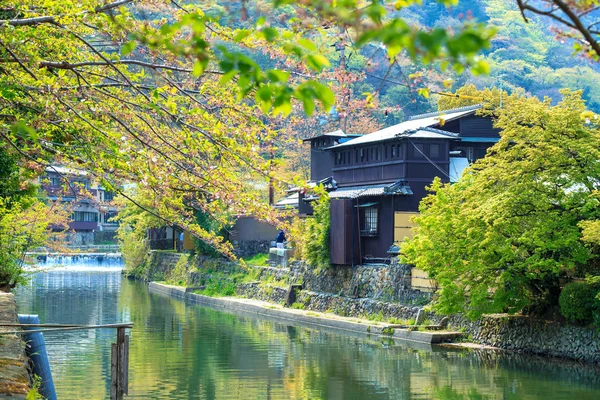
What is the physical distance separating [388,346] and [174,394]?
28.3ft

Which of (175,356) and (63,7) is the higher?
(63,7)

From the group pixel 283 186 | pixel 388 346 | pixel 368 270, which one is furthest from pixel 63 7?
pixel 368 270

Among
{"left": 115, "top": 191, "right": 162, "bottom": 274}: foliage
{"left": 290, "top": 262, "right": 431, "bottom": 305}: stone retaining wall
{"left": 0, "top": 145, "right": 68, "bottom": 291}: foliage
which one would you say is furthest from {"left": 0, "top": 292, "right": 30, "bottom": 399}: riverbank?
{"left": 115, "top": 191, "right": 162, "bottom": 274}: foliage

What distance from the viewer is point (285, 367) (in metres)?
21.4

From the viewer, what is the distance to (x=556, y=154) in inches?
826

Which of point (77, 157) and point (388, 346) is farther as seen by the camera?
point (388, 346)

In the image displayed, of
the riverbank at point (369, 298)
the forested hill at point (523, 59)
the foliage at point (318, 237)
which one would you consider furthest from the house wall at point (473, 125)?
the forested hill at point (523, 59)

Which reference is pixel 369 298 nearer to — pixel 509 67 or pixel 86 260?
pixel 86 260

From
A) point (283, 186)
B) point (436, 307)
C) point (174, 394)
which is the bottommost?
point (174, 394)

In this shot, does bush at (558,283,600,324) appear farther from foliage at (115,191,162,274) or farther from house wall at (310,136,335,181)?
foliage at (115,191,162,274)

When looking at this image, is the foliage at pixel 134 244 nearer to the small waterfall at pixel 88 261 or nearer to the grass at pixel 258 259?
the small waterfall at pixel 88 261

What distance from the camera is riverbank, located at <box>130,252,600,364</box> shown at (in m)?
21.5

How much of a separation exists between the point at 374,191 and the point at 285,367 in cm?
1096

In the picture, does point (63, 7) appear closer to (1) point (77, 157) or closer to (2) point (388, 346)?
(1) point (77, 157)
